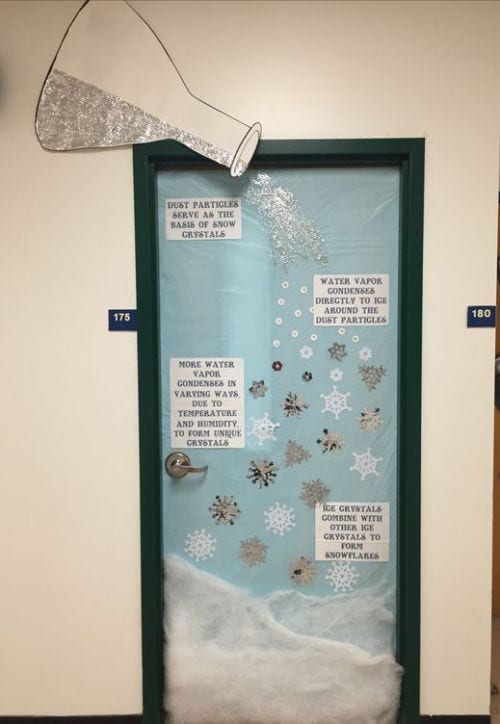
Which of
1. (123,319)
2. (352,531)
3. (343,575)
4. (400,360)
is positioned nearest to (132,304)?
(123,319)

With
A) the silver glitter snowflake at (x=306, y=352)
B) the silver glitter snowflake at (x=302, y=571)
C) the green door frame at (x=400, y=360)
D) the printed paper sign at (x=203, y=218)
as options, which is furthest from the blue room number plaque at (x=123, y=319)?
the silver glitter snowflake at (x=302, y=571)

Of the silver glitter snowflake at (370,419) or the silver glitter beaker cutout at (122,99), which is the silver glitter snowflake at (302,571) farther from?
the silver glitter beaker cutout at (122,99)

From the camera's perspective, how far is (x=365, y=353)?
5.06 feet

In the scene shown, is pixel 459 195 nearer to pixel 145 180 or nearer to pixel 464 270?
pixel 464 270

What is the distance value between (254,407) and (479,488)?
81cm

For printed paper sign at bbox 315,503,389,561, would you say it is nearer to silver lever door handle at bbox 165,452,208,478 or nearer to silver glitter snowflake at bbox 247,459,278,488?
silver glitter snowflake at bbox 247,459,278,488

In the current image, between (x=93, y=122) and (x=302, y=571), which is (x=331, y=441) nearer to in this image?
(x=302, y=571)

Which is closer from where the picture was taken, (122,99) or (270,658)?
(122,99)

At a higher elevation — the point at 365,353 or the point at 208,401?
the point at 365,353

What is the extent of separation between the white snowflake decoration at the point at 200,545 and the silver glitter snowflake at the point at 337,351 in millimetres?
771

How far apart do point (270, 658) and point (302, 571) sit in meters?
0.32

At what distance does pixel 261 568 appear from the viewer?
1578 mm

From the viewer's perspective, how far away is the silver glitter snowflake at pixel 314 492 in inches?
61.7

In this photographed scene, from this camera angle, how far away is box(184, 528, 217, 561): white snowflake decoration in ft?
5.18
